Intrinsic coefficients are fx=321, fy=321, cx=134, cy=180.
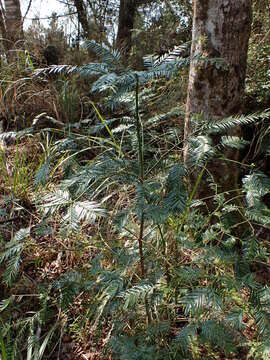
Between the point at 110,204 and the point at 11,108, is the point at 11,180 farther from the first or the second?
the point at 11,108

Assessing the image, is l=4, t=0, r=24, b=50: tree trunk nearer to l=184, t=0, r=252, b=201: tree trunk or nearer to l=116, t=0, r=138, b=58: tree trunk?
l=116, t=0, r=138, b=58: tree trunk

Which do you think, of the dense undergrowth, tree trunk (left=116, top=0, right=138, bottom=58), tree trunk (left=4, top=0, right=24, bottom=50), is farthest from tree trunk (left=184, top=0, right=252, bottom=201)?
tree trunk (left=116, top=0, right=138, bottom=58)

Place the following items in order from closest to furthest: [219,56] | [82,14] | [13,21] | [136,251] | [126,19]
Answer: [136,251] → [219,56] → [13,21] → [126,19] → [82,14]

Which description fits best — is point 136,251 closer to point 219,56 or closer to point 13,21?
point 219,56

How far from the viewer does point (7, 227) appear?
6.48 feet

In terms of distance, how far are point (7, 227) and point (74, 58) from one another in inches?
96.8

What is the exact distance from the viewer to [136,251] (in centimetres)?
130

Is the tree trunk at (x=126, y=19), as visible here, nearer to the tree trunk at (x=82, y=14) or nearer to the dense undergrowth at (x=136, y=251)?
the tree trunk at (x=82, y=14)

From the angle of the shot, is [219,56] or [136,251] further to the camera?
[219,56]

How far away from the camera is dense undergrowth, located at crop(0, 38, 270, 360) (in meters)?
0.92

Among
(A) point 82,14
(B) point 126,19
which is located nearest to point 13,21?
(B) point 126,19

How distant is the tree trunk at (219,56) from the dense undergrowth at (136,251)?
0.71 ft

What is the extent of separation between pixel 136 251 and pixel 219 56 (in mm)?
1067

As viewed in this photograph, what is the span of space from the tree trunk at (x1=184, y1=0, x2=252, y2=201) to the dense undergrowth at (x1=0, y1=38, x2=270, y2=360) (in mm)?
217
